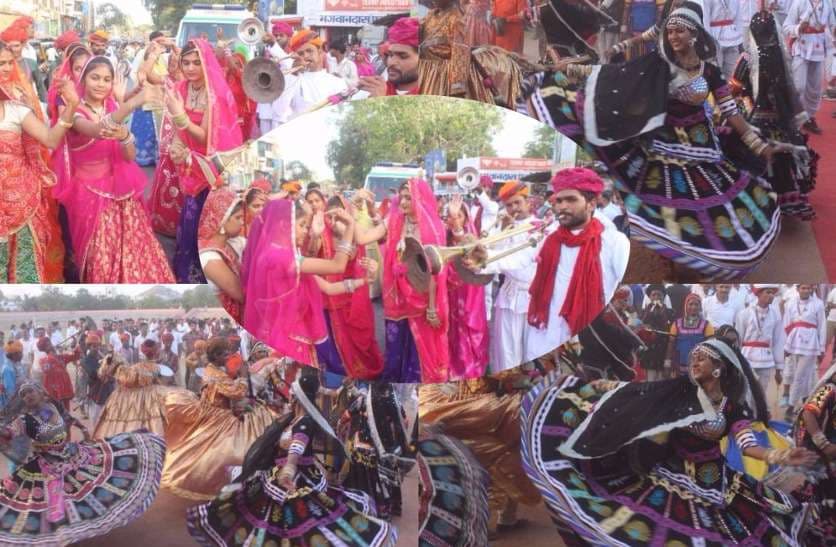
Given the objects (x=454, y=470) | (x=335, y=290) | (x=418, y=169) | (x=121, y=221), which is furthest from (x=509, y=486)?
(x=121, y=221)

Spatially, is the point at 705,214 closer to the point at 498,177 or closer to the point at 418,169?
the point at 498,177

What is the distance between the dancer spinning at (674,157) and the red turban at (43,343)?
2.62 meters

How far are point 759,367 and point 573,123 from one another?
1495 mm

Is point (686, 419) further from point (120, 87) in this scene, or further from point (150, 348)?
point (120, 87)

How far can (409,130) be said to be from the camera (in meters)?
5.14

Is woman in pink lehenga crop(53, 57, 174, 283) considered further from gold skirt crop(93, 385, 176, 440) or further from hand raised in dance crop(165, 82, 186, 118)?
gold skirt crop(93, 385, 176, 440)

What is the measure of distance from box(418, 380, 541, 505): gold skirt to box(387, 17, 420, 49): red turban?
1680 mm

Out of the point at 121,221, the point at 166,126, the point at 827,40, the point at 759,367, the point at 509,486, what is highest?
the point at 827,40

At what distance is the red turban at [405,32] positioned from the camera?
5098 mm

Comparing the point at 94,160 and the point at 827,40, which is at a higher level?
the point at 827,40

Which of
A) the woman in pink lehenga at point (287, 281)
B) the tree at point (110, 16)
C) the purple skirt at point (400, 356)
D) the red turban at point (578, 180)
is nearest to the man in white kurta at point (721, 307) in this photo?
the red turban at point (578, 180)

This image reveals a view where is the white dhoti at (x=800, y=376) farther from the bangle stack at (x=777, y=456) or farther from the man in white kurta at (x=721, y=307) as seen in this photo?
the man in white kurta at (x=721, y=307)

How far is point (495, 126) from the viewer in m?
5.11

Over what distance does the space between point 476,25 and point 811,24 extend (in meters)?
1.55
